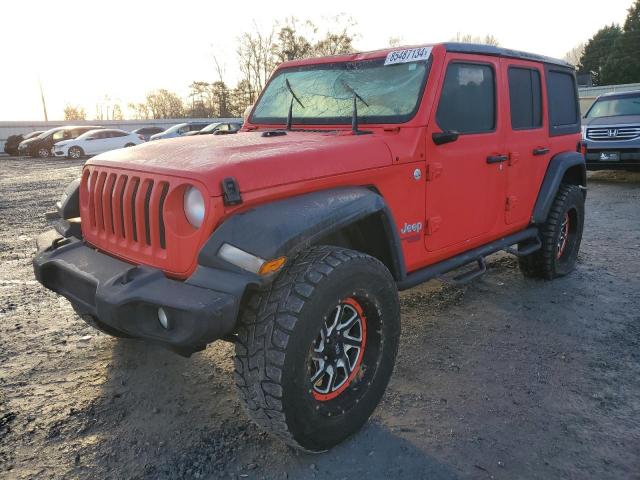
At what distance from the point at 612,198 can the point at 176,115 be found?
4518 centimetres

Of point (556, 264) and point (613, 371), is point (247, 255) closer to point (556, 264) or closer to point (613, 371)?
point (613, 371)

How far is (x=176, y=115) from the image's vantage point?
4916 centimetres

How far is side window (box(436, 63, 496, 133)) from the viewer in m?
3.42

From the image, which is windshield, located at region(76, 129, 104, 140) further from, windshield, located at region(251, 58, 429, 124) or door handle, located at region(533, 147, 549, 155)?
door handle, located at region(533, 147, 549, 155)

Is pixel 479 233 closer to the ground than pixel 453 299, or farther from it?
farther from it

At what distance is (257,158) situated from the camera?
2.52m

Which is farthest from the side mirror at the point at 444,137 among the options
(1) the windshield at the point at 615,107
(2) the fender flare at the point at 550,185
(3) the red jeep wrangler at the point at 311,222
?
(1) the windshield at the point at 615,107

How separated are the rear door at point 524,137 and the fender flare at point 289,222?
175 centimetres

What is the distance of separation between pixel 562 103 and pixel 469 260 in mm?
2127

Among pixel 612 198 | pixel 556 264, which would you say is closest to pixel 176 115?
pixel 612 198

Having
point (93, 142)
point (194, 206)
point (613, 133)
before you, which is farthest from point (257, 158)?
point (93, 142)

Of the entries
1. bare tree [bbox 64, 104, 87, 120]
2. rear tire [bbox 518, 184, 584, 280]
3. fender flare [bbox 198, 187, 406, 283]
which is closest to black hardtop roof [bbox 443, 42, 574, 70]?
rear tire [bbox 518, 184, 584, 280]

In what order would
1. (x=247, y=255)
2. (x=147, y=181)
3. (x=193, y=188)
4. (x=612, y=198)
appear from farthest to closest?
(x=612, y=198)
(x=147, y=181)
(x=193, y=188)
(x=247, y=255)

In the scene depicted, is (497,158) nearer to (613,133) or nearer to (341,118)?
(341,118)
